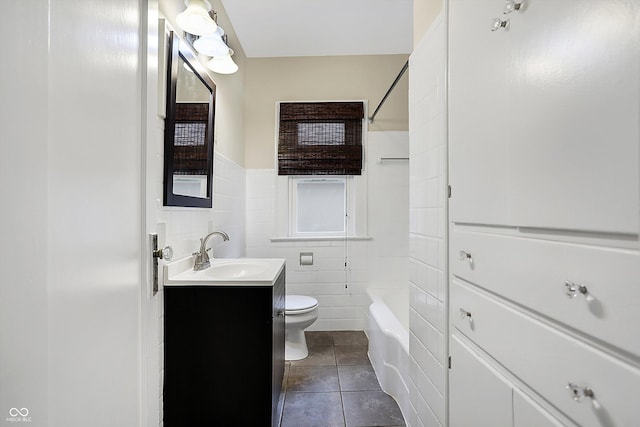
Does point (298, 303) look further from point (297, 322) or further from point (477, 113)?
point (477, 113)

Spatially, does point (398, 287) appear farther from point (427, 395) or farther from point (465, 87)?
point (465, 87)

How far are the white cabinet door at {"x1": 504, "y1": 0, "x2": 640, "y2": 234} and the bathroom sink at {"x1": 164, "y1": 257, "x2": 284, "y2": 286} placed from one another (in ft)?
3.65

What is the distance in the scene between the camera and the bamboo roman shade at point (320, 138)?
10.2 feet

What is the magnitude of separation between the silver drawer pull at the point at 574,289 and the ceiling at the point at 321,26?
8.06 ft

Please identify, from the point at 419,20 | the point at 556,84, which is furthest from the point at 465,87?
the point at 419,20

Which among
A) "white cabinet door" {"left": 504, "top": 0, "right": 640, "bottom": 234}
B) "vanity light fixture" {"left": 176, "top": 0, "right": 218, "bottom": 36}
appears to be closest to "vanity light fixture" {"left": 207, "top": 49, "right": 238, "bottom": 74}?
"vanity light fixture" {"left": 176, "top": 0, "right": 218, "bottom": 36}

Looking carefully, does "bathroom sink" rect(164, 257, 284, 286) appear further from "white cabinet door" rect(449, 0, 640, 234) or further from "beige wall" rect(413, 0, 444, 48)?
"beige wall" rect(413, 0, 444, 48)

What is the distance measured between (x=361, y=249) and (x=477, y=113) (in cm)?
229

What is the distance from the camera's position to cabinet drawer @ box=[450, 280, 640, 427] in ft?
1.72

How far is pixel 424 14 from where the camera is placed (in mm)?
1473

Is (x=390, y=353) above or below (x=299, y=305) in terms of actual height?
below

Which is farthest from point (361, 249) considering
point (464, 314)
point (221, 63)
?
point (464, 314)

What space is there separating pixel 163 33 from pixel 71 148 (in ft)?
3.69

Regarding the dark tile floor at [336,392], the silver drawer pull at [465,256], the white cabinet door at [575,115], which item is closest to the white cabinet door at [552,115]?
the white cabinet door at [575,115]
